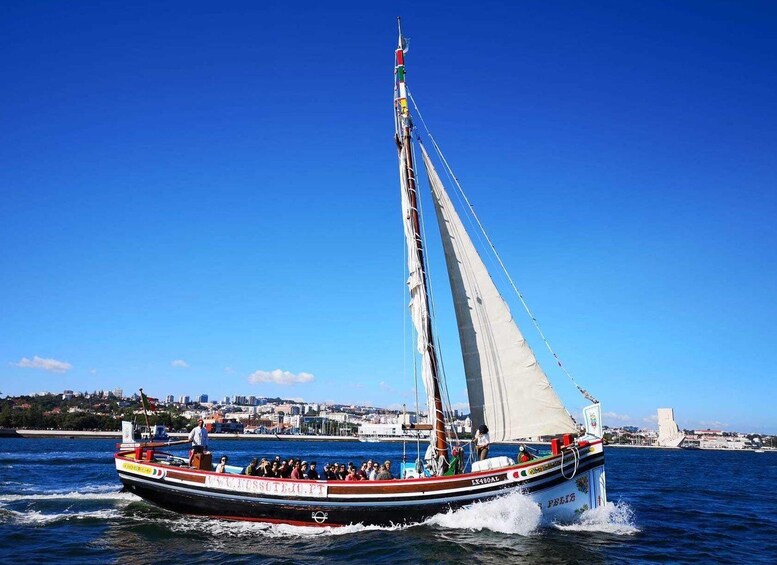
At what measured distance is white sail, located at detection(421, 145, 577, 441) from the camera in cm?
1905

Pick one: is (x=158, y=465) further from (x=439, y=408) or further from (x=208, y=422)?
(x=439, y=408)

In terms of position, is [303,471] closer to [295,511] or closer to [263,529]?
[295,511]

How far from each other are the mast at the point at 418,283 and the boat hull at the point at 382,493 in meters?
2.44

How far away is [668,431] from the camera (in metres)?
196

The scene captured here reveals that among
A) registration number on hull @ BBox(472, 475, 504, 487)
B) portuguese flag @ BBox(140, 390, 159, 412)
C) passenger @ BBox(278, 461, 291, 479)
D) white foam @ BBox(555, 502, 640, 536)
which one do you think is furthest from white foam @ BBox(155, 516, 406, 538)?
white foam @ BBox(555, 502, 640, 536)

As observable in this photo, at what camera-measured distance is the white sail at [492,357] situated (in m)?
19.0

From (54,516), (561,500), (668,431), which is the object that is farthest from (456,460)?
(668,431)

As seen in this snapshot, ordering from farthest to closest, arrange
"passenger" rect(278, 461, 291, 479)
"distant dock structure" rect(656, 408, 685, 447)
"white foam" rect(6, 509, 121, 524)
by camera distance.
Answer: "distant dock structure" rect(656, 408, 685, 447) < "white foam" rect(6, 509, 121, 524) < "passenger" rect(278, 461, 291, 479)

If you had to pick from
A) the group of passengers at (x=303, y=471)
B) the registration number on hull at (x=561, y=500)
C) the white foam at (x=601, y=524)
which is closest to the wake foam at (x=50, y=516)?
the group of passengers at (x=303, y=471)

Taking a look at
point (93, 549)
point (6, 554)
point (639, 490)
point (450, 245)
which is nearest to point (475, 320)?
point (450, 245)

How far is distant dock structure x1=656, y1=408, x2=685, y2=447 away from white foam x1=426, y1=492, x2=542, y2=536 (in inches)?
7772

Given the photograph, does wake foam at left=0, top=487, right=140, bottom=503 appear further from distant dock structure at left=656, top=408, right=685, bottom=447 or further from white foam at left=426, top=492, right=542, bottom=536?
distant dock structure at left=656, top=408, right=685, bottom=447

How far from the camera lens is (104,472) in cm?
4428

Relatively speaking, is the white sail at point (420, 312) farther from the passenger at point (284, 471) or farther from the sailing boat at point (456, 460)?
the passenger at point (284, 471)
